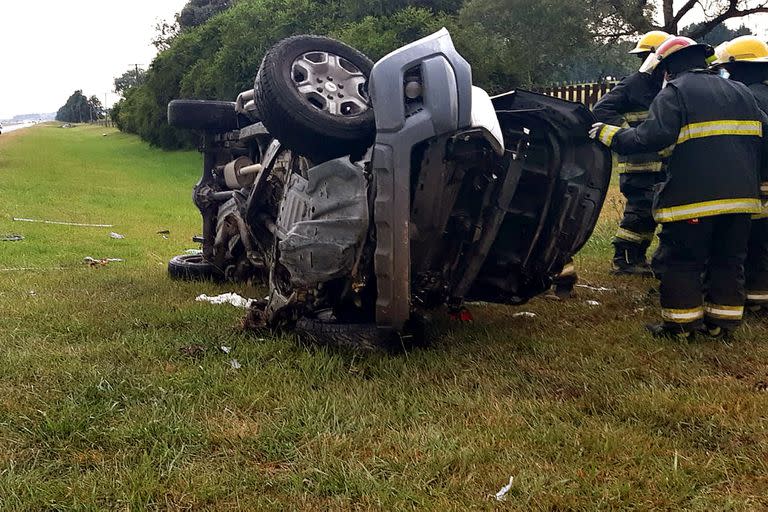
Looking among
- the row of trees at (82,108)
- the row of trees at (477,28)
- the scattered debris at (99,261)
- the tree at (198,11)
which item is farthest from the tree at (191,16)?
the row of trees at (82,108)

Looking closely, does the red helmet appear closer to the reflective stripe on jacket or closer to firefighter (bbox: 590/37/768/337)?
firefighter (bbox: 590/37/768/337)

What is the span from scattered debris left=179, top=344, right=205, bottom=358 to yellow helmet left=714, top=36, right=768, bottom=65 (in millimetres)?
3744

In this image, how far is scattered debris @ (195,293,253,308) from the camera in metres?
4.27

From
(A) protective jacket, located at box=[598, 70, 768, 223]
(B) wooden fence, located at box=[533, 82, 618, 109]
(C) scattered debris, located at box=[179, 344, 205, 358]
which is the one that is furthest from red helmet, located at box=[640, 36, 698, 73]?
(B) wooden fence, located at box=[533, 82, 618, 109]

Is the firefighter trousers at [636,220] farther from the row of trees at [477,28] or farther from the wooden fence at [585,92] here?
the row of trees at [477,28]

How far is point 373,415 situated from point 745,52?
3.63 meters

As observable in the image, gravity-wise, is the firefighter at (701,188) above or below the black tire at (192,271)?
above

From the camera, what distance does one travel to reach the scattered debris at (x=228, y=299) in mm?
4266

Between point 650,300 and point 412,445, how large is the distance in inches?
113

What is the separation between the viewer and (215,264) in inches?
185

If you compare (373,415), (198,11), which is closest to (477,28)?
(373,415)

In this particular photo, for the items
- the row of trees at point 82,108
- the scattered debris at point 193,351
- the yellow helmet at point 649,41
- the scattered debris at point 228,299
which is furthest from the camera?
the row of trees at point 82,108

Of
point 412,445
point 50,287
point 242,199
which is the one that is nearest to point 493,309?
point 242,199

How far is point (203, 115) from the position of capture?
4664 mm
